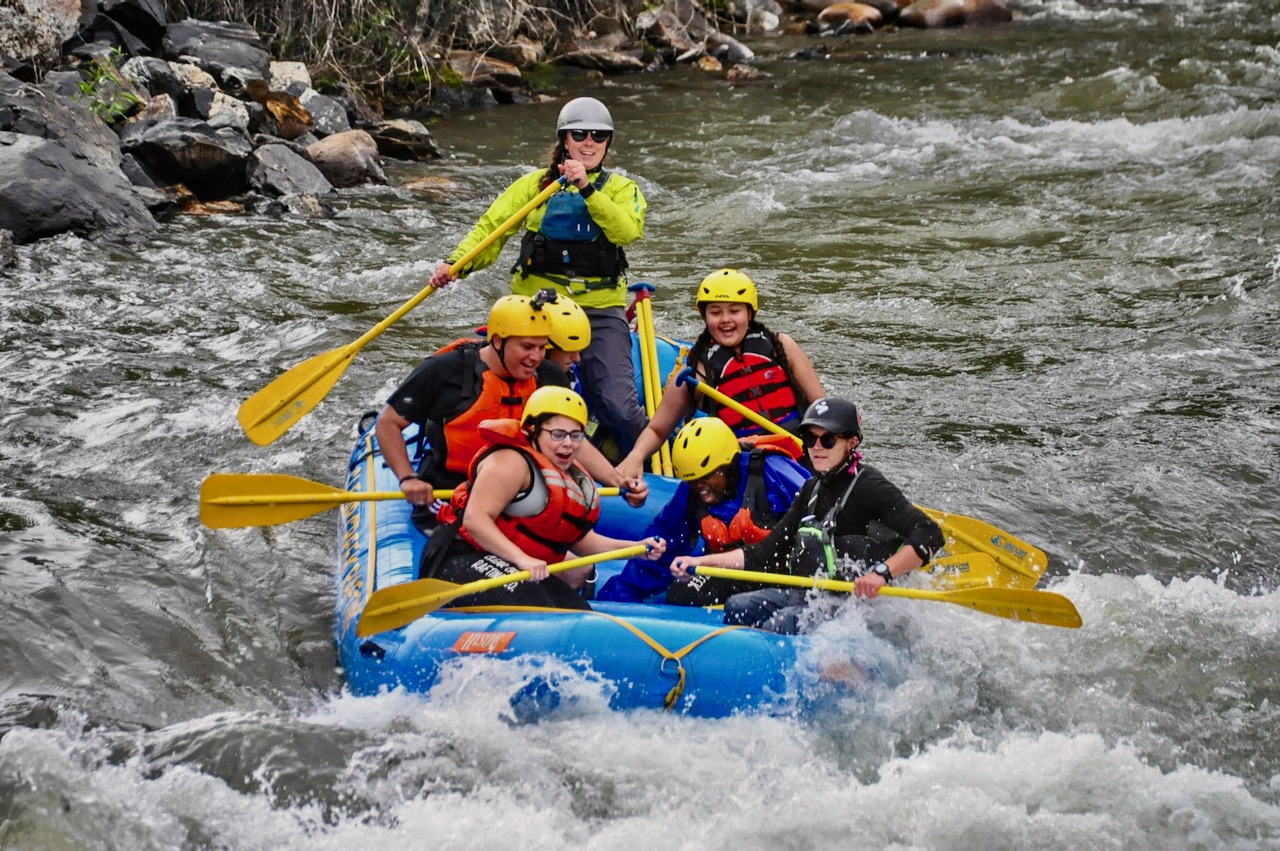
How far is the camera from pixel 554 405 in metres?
4.30

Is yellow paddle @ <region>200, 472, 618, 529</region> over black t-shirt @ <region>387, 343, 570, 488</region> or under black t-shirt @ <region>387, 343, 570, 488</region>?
under

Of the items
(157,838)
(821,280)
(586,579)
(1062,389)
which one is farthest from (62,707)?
(821,280)

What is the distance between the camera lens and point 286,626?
5074mm

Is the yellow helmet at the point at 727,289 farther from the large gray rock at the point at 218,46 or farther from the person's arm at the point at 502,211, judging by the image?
the large gray rock at the point at 218,46

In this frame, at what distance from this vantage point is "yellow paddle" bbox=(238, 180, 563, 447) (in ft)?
18.1

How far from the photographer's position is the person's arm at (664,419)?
531cm

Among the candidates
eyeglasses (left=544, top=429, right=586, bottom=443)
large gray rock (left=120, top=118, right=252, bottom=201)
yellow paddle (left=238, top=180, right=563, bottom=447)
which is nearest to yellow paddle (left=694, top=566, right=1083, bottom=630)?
eyeglasses (left=544, top=429, right=586, bottom=443)

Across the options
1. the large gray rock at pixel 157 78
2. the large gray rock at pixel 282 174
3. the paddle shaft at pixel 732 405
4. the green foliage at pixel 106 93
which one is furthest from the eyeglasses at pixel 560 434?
the large gray rock at pixel 157 78

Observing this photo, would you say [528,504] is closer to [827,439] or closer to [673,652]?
[673,652]

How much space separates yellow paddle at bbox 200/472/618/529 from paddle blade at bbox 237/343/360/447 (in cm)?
50

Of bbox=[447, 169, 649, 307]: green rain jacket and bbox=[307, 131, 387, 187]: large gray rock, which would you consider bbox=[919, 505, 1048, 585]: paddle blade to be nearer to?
bbox=[447, 169, 649, 307]: green rain jacket

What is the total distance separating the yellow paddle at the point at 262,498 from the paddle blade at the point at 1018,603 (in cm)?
132

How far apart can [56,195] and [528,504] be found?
262 inches

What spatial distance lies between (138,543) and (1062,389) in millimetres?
4810
